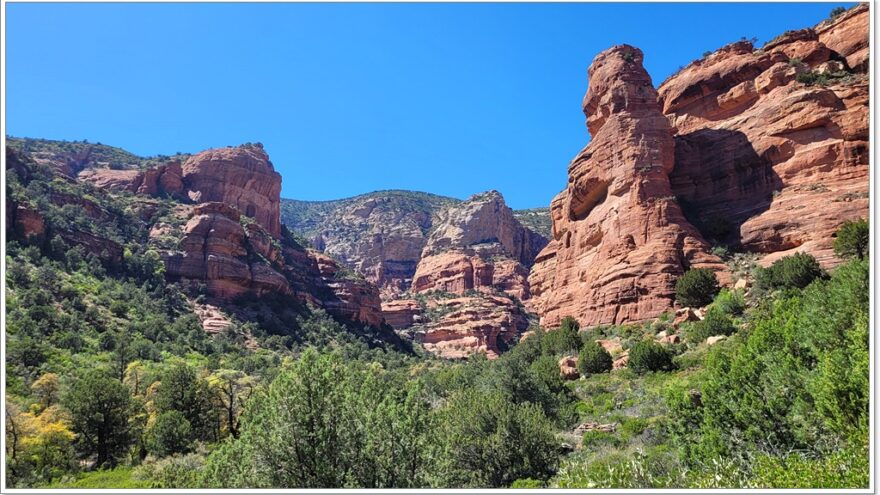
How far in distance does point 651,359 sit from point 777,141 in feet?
73.1

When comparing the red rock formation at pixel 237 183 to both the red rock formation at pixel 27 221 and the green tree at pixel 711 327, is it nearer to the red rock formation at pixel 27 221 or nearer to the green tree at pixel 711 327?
the red rock formation at pixel 27 221

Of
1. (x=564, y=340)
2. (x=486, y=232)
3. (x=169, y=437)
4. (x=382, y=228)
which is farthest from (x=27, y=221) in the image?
(x=382, y=228)

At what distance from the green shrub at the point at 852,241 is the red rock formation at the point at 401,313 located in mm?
80472

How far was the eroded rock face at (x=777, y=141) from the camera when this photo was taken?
33875mm

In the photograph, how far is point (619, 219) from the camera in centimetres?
4047

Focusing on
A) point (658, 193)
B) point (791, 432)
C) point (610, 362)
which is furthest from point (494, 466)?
point (658, 193)

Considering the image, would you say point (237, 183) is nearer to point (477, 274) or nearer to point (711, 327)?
point (477, 274)

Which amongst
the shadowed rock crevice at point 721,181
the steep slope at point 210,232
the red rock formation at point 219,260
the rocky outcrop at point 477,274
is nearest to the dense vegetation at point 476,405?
the shadowed rock crevice at point 721,181

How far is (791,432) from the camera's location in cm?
1193

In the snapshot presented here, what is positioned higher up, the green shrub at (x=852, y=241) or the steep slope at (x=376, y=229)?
the steep slope at (x=376, y=229)

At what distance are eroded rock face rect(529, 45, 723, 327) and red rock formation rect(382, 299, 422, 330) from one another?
2128 inches

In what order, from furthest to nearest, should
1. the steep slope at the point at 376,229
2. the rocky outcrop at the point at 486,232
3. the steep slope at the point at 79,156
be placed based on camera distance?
the steep slope at the point at 376,229 < the rocky outcrop at the point at 486,232 < the steep slope at the point at 79,156

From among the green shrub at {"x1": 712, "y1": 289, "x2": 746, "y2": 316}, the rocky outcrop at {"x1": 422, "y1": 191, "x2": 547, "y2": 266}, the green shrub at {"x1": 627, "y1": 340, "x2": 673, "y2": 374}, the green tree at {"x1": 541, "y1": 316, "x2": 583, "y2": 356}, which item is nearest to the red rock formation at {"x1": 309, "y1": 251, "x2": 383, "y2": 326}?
the rocky outcrop at {"x1": 422, "y1": 191, "x2": 547, "y2": 266}

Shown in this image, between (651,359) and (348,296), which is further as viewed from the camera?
(348,296)
